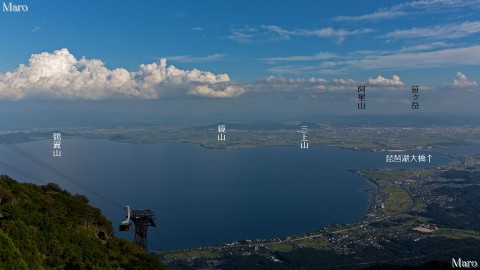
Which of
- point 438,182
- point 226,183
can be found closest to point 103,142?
point 226,183

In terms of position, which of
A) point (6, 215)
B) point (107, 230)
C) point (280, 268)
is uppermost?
point (6, 215)

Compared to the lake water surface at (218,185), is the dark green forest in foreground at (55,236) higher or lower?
higher

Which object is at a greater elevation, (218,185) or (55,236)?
(55,236)

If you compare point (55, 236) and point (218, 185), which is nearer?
point (55, 236)

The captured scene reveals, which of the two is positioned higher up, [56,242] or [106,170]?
[56,242]

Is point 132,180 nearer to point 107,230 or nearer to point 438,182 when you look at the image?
point 438,182

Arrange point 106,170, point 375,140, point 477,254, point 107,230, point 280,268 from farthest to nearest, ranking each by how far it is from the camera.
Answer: point 375,140 → point 106,170 → point 477,254 → point 280,268 → point 107,230
